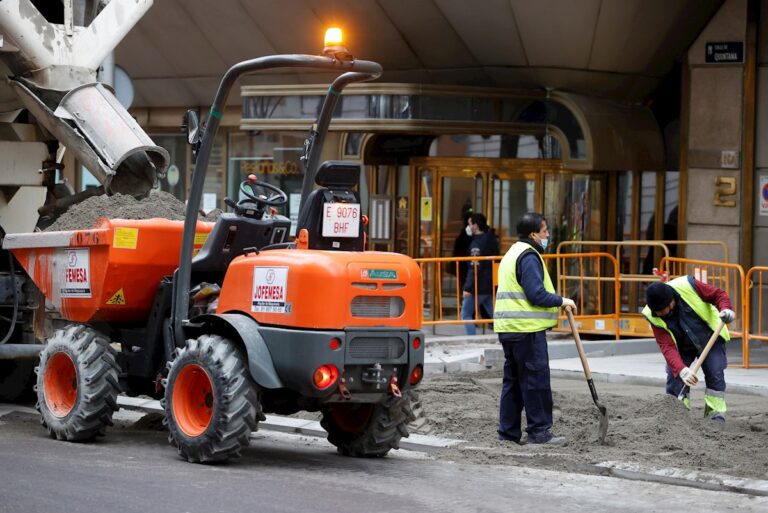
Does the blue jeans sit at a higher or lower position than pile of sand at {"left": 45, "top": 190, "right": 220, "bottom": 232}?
lower

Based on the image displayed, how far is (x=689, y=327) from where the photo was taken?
1082 cm

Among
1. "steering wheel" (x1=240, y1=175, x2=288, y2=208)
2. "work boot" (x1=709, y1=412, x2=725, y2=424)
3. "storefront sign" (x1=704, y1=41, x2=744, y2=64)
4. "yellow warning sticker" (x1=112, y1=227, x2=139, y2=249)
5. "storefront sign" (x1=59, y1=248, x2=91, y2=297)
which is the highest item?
"storefront sign" (x1=704, y1=41, x2=744, y2=64)

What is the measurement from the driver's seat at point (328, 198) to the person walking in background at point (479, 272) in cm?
773

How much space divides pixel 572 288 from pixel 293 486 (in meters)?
9.53

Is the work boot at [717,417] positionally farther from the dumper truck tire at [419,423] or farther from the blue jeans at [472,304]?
the blue jeans at [472,304]

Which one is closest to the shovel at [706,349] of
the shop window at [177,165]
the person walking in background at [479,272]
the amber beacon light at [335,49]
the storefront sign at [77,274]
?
the amber beacon light at [335,49]

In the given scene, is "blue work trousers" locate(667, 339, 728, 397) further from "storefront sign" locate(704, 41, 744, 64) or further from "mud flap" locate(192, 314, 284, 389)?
"storefront sign" locate(704, 41, 744, 64)

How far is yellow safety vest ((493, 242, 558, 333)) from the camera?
9.96m

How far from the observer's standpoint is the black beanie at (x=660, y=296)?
34.8 ft

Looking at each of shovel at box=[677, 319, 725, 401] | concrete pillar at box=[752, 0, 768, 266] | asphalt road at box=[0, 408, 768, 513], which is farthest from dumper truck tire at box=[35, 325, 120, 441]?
concrete pillar at box=[752, 0, 768, 266]

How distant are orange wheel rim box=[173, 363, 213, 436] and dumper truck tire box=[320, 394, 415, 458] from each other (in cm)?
81

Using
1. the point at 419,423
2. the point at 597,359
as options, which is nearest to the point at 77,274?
the point at 419,423

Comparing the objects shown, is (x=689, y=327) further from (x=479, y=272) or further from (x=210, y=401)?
(x=479, y=272)

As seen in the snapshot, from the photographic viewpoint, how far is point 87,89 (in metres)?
10.6
